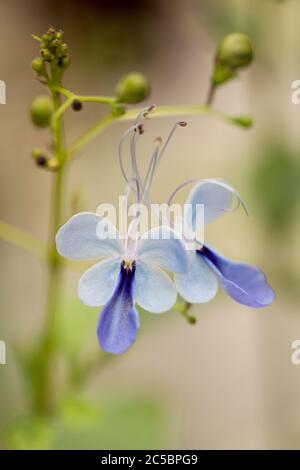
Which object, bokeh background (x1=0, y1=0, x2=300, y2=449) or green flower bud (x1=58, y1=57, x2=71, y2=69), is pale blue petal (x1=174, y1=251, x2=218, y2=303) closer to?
green flower bud (x1=58, y1=57, x2=71, y2=69)

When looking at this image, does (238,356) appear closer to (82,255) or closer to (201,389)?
(201,389)

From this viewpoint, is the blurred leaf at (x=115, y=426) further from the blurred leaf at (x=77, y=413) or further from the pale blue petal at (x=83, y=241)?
the pale blue petal at (x=83, y=241)

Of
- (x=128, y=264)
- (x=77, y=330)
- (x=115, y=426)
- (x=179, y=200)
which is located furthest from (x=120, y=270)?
(x=179, y=200)

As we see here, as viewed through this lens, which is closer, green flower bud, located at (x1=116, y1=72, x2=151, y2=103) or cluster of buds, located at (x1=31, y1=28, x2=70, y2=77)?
cluster of buds, located at (x1=31, y1=28, x2=70, y2=77)

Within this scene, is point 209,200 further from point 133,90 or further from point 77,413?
point 77,413

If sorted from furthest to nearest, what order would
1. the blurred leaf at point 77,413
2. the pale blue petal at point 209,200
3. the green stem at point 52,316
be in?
the blurred leaf at point 77,413, the green stem at point 52,316, the pale blue petal at point 209,200

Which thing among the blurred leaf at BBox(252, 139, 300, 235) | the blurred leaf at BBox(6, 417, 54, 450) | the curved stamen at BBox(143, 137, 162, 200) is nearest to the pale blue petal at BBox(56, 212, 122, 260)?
the curved stamen at BBox(143, 137, 162, 200)

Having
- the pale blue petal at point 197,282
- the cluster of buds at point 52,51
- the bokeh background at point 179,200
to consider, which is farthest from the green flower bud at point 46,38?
the bokeh background at point 179,200

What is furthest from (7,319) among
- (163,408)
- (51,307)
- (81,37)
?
(81,37)
